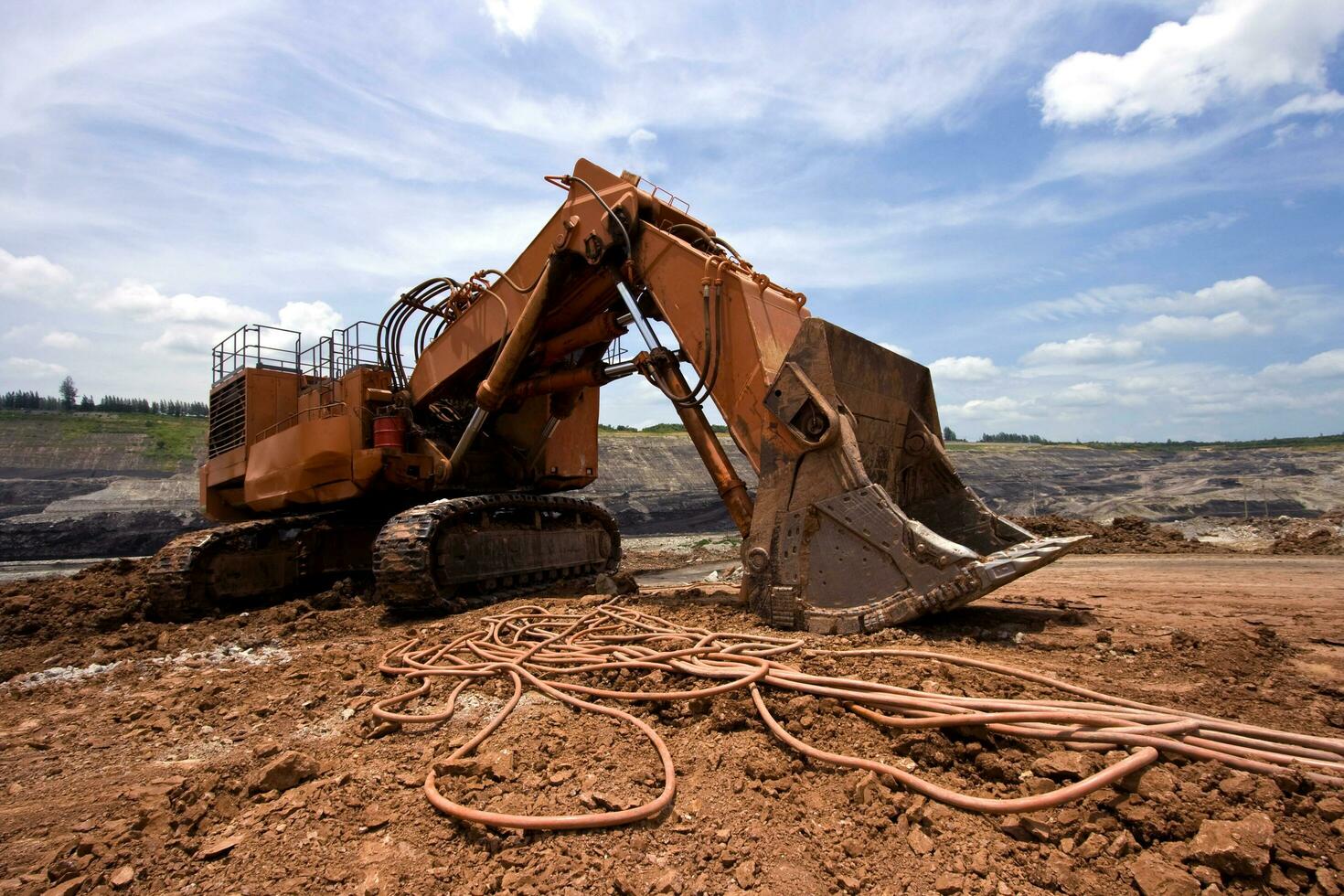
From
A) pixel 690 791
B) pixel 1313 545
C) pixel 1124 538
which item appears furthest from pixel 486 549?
pixel 1313 545

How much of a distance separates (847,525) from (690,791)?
2285 mm

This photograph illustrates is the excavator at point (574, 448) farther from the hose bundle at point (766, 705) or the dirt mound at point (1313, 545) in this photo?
the dirt mound at point (1313, 545)

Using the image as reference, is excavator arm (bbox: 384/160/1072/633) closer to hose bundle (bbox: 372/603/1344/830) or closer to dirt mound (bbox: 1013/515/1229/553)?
hose bundle (bbox: 372/603/1344/830)

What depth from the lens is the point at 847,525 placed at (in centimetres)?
455

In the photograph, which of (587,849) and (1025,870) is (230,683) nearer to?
(587,849)

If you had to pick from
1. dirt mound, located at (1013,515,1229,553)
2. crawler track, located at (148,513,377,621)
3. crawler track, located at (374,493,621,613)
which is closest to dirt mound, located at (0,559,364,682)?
crawler track, located at (148,513,377,621)

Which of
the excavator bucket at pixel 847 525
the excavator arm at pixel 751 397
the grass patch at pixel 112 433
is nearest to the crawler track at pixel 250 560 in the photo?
the excavator arm at pixel 751 397

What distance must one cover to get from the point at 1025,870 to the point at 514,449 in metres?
7.89

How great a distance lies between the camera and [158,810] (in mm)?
2910

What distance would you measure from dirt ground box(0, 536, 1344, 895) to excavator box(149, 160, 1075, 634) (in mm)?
627

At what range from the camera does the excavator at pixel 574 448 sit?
184 inches

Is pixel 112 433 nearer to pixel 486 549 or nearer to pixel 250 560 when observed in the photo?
pixel 250 560

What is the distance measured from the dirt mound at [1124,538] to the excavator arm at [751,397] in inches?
308

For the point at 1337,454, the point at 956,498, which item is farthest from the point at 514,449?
the point at 1337,454
